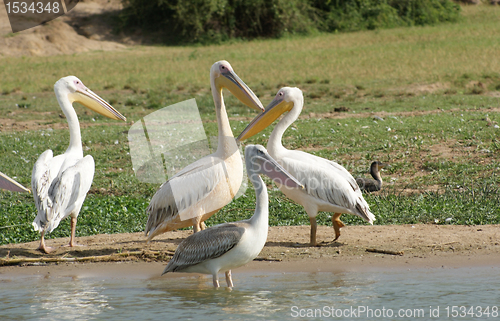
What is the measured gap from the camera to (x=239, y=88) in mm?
5914

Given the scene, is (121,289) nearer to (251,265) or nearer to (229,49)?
(251,265)

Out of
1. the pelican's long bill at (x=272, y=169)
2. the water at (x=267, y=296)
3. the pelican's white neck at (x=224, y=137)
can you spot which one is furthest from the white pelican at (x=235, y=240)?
the pelican's white neck at (x=224, y=137)

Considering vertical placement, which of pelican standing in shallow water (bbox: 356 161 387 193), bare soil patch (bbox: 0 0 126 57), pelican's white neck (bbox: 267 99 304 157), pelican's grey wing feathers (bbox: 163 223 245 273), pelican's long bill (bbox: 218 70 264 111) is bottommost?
pelican standing in shallow water (bbox: 356 161 387 193)

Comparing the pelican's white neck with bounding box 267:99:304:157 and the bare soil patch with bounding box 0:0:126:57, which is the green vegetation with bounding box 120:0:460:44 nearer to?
the bare soil patch with bounding box 0:0:126:57

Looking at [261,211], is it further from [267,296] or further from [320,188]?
[320,188]

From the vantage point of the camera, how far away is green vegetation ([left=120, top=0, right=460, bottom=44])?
2905 centimetres

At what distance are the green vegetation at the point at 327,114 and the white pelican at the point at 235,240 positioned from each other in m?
2.11

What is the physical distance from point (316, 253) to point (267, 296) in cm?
114

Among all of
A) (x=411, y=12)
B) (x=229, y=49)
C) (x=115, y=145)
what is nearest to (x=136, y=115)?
(x=115, y=145)

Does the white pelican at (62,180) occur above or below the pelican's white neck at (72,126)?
below

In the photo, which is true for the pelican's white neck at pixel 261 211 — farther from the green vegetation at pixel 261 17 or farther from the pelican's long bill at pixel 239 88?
the green vegetation at pixel 261 17

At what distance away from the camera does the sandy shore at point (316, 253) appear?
5637 millimetres

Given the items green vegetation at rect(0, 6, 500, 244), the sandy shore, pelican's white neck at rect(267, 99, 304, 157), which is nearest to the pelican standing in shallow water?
green vegetation at rect(0, 6, 500, 244)

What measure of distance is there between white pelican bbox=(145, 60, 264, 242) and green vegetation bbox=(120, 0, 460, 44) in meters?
23.2
